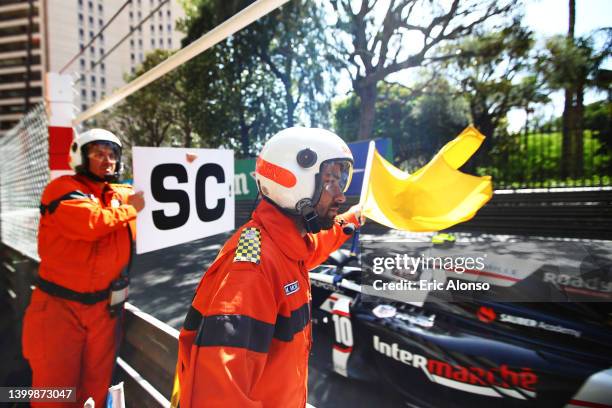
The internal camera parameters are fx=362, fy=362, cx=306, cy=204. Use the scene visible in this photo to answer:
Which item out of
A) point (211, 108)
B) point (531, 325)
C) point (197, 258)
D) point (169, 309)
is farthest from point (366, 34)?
point (531, 325)

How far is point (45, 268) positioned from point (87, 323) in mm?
470

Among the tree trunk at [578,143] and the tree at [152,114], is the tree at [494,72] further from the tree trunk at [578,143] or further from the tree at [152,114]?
the tree at [152,114]

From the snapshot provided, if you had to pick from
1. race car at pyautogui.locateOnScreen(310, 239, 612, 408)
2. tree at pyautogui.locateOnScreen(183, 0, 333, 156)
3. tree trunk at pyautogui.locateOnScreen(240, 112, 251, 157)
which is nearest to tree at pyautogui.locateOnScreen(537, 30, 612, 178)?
race car at pyautogui.locateOnScreen(310, 239, 612, 408)

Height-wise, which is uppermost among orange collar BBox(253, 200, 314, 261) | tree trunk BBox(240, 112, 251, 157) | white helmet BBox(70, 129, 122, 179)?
tree trunk BBox(240, 112, 251, 157)

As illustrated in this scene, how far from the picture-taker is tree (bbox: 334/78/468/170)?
1038 cm

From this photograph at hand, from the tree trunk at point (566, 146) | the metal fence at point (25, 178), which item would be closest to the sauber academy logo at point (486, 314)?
the metal fence at point (25, 178)

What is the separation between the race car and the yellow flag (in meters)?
0.33

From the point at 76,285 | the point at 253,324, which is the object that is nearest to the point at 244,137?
the point at 76,285

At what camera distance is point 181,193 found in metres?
2.50

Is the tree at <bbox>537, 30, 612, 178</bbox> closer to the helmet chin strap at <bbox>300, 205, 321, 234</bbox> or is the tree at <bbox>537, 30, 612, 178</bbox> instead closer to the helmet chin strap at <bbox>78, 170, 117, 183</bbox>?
the helmet chin strap at <bbox>300, 205, 321, 234</bbox>

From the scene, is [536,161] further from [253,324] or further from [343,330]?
[253,324]

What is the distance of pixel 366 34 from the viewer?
11914 mm

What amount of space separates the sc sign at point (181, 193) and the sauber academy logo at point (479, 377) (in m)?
1.67

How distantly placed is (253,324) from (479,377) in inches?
72.1
